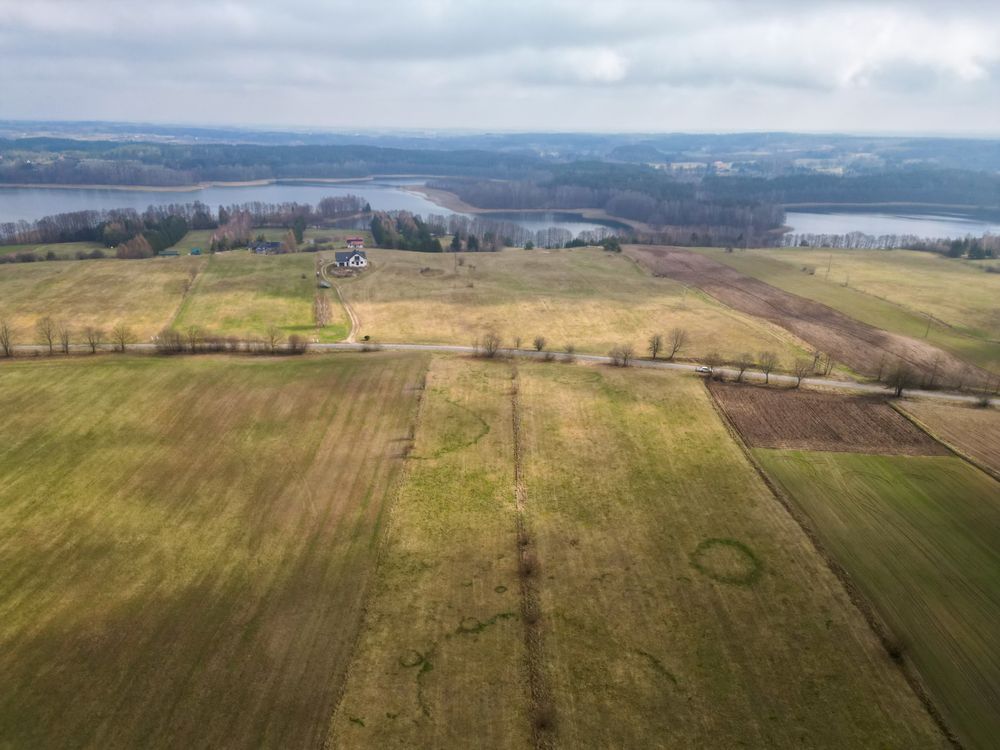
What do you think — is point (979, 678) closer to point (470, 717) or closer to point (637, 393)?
point (470, 717)

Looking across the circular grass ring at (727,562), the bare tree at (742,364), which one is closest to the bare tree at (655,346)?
the bare tree at (742,364)

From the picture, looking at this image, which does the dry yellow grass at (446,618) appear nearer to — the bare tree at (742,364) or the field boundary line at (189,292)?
the bare tree at (742,364)

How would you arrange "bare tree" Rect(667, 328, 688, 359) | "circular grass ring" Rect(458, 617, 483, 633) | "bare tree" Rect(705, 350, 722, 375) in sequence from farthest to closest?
"bare tree" Rect(667, 328, 688, 359)
"bare tree" Rect(705, 350, 722, 375)
"circular grass ring" Rect(458, 617, 483, 633)

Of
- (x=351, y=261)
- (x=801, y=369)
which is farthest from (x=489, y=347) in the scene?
(x=351, y=261)

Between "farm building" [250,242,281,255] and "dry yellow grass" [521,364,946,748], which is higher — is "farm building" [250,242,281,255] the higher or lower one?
the higher one

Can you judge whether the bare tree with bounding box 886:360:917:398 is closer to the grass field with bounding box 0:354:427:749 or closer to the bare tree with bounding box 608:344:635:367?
the bare tree with bounding box 608:344:635:367

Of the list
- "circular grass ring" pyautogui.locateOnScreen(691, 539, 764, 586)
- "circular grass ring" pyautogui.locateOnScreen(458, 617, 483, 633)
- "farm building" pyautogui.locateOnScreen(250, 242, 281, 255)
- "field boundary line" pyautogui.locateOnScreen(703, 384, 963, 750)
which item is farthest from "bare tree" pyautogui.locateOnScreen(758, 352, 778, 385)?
"farm building" pyautogui.locateOnScreen(250, 242, 281, 255)

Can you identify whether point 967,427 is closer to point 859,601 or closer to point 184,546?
point 859,601
